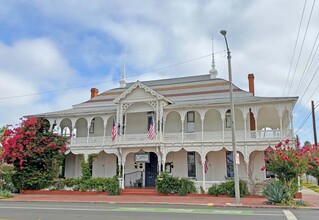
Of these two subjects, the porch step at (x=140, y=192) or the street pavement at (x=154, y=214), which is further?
the porch step at (x=140, y=192)

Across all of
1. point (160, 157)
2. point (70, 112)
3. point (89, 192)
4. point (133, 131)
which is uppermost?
point (70, 112)

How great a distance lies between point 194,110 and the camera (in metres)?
25.2

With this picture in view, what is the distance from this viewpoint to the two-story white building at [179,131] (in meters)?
23.7

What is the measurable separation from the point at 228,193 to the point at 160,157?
5.96m

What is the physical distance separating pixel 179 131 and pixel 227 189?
707 centimetres

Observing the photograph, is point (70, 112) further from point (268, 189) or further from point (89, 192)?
point (268, 189)

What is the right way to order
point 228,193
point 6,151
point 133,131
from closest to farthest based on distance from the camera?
point 228,193
point 6,151
point 133,131

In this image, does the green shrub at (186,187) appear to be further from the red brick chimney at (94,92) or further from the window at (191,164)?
the red brick chimney at (94,92)

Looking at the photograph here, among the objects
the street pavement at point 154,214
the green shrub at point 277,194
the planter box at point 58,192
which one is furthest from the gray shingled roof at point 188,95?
the street pavement at point 154,214

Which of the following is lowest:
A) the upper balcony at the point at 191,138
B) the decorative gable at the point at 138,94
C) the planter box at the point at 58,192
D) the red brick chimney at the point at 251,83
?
the planter box at the point at 58,192

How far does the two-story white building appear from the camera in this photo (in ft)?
77.7

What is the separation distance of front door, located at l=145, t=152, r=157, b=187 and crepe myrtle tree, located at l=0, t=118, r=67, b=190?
7.37 metres

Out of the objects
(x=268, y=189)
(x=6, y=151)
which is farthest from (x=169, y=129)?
(x=6, y=151)

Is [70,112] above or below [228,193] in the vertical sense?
above
